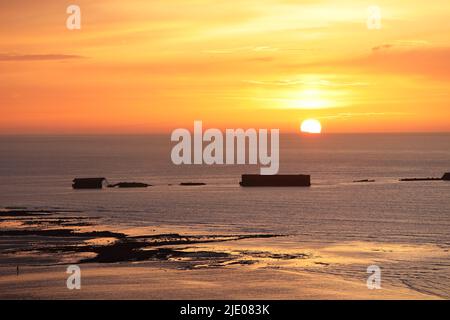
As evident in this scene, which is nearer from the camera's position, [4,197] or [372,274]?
[372,274]

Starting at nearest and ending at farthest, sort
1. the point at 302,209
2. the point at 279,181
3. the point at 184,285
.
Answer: the point at 184,285
the point at 302,209
the point at 279,181

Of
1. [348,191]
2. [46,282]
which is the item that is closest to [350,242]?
[46,282]

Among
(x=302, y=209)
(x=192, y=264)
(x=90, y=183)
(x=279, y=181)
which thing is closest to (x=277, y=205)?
(x=302, y=209)

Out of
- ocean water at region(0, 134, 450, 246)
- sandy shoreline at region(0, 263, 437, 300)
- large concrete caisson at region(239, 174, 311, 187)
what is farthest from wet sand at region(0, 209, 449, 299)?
large concrete caisson at region(239, 174, 311, 187)

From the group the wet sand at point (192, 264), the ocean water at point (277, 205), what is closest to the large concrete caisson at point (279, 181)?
the ocean water at point (277, 205)

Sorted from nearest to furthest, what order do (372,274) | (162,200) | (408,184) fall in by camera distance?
(372,274), (162,200), (408,184)

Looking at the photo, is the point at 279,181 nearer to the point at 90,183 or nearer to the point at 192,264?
the point at 90,183
